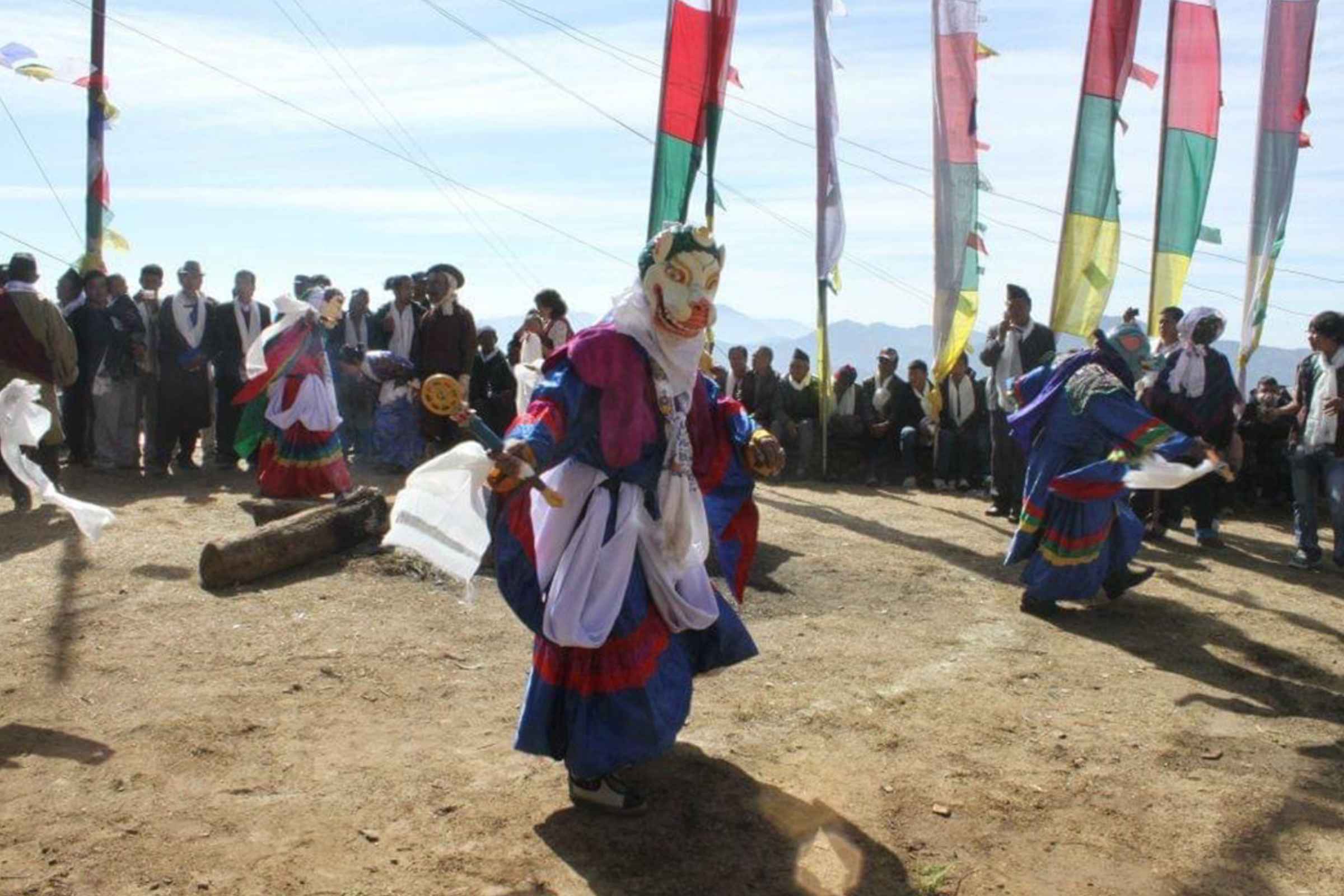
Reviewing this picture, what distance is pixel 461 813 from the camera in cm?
409

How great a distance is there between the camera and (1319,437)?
28.0 ft

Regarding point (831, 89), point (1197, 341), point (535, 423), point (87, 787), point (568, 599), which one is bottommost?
point (87, 787)

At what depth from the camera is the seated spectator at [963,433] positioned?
40.9ft

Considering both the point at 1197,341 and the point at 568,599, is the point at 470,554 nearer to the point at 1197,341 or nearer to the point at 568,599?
the point at 568,599

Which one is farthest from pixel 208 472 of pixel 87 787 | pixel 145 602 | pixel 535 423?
pixel 535 423

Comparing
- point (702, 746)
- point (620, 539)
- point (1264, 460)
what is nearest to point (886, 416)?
point (1264, 460)

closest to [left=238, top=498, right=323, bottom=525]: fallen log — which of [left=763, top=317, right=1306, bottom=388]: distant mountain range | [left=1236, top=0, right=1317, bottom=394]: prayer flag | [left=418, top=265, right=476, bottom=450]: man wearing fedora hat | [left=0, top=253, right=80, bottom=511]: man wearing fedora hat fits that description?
[left=0, top=253, right=80, bottom=511]: man wearing fedora hat

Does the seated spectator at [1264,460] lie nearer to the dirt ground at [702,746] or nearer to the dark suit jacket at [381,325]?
the dirt ground at [702,746]

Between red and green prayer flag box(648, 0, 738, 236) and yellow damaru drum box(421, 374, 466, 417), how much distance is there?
730 cm

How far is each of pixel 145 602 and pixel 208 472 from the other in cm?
546

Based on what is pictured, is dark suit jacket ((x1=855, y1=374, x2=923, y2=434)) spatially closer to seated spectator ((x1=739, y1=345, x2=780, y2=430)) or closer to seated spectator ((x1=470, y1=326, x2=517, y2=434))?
seated spectator ((x1=739, y1=345, x2=780, y2=430))

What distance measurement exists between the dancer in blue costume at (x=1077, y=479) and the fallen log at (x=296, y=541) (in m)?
3.92

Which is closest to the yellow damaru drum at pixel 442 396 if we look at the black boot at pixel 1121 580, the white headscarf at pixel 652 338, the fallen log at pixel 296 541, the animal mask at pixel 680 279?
the white headscarf at pixel 652 338

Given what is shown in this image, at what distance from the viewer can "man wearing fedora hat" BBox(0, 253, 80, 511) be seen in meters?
9.12
